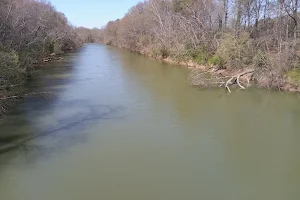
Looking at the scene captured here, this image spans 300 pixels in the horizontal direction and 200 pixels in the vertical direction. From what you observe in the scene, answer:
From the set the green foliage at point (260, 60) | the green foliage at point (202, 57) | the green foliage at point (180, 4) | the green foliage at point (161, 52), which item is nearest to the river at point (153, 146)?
the green foliage at point (260, 60)

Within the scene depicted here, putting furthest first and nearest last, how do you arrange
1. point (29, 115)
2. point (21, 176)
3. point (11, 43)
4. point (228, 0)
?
point (228, 0), point (11, 43), point (29, 115), point (21, 176)

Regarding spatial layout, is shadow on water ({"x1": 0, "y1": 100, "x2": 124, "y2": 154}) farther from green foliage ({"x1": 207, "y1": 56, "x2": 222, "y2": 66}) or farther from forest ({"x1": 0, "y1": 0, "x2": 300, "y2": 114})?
green foliage ({"x1": 207, "y1": 56, "x2": 222, "y2": 66})

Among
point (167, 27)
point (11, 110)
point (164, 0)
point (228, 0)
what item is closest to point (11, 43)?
point (11, 110)

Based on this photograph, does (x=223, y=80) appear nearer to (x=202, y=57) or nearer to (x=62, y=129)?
(x=202, y=57)

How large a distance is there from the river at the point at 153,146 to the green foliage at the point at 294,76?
46.7 inches

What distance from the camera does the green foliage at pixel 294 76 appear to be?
65.6 ft

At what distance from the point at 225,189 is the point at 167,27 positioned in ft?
106

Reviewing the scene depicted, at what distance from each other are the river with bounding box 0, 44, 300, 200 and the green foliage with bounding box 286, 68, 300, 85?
3.89 ft

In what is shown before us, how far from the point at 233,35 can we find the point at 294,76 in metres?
8.36

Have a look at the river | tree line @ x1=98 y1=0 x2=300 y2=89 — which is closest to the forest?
tree line @ x1=98 y1=0 x2=300 y2=89

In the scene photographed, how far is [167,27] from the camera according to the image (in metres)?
39.9

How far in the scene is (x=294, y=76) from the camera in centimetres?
2020

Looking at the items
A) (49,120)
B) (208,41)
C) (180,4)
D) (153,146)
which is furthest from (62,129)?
(180,4)

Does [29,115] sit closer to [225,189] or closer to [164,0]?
[225,189]
